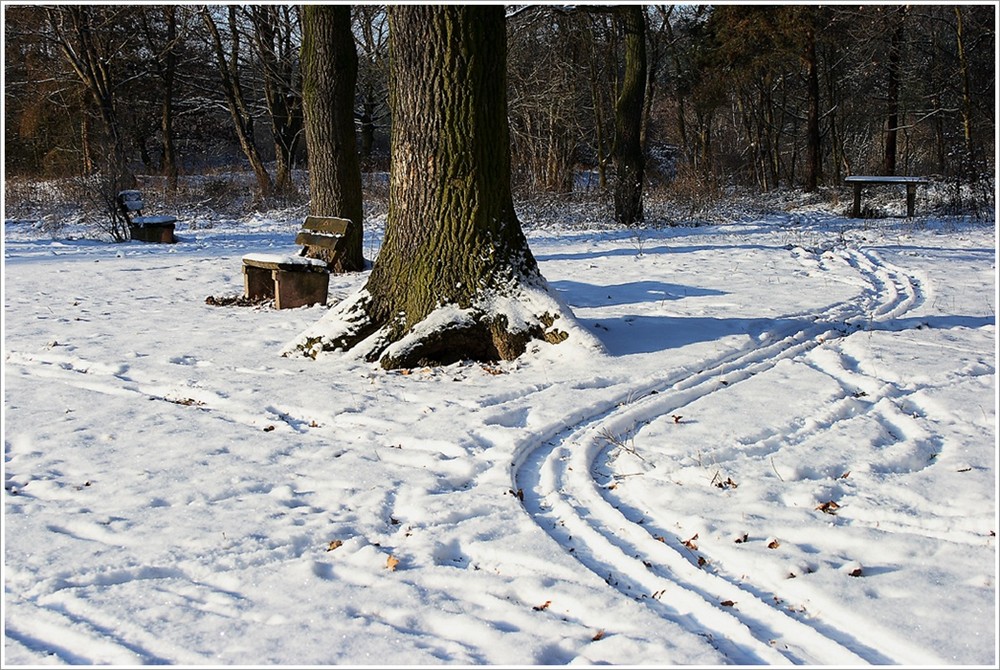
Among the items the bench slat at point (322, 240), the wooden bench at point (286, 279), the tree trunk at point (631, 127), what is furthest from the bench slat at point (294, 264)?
the tree trunk at point (631, 127)

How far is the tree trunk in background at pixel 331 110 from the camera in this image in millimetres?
→ 10625

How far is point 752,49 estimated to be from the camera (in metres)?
25.4

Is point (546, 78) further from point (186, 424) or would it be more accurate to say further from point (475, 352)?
point (186, 424)

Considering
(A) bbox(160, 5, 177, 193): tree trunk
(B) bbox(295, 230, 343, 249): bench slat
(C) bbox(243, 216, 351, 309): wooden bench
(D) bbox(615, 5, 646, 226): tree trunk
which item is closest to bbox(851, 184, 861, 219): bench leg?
(D) bbox(615, 5, 646, 226): tree trunk

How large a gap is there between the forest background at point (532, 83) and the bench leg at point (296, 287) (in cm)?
930

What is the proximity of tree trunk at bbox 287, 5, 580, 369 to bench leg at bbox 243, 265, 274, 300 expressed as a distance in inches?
108

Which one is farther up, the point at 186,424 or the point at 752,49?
the point at 752,49

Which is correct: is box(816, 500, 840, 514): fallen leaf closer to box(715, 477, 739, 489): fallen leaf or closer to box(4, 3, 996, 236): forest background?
box(715, 477, 739, 489): fallen leaf

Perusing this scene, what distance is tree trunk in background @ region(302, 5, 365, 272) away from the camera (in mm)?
10625

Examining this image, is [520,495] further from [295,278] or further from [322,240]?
[322,240]

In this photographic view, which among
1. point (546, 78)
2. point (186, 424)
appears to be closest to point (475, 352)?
point (186, 424)

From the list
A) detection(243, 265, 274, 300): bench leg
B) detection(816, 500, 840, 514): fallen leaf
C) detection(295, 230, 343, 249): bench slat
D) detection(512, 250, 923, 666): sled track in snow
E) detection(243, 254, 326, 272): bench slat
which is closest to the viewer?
detection(512, 250, 923, 666): sled track in snow

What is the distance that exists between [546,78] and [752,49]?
5.96 meters

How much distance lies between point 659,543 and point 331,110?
8.42m
